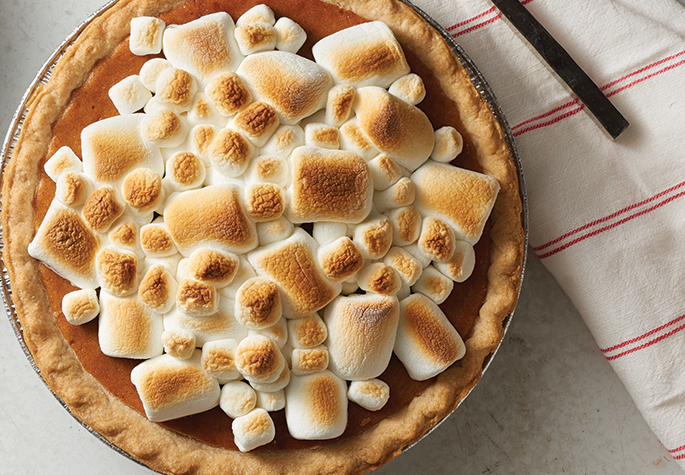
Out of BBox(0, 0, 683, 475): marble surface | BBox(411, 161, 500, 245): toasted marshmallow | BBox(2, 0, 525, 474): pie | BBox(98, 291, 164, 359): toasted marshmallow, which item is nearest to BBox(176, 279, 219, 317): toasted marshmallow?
BBox(2, 0, 525, 474): pie

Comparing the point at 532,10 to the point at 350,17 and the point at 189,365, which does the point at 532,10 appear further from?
the point at 189,365

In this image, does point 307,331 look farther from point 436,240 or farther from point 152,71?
point 152,71

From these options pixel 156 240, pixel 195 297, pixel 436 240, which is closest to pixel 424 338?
pixel 436 240

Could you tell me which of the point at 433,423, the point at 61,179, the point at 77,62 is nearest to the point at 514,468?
the point at 433,423

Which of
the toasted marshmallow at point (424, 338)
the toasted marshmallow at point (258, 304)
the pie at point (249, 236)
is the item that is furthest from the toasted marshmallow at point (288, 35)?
the toasted marshmallow at point (424, 338)

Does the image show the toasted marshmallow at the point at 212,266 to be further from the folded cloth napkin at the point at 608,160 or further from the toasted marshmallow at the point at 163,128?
the folded cloth napkin at the point at 608,160
